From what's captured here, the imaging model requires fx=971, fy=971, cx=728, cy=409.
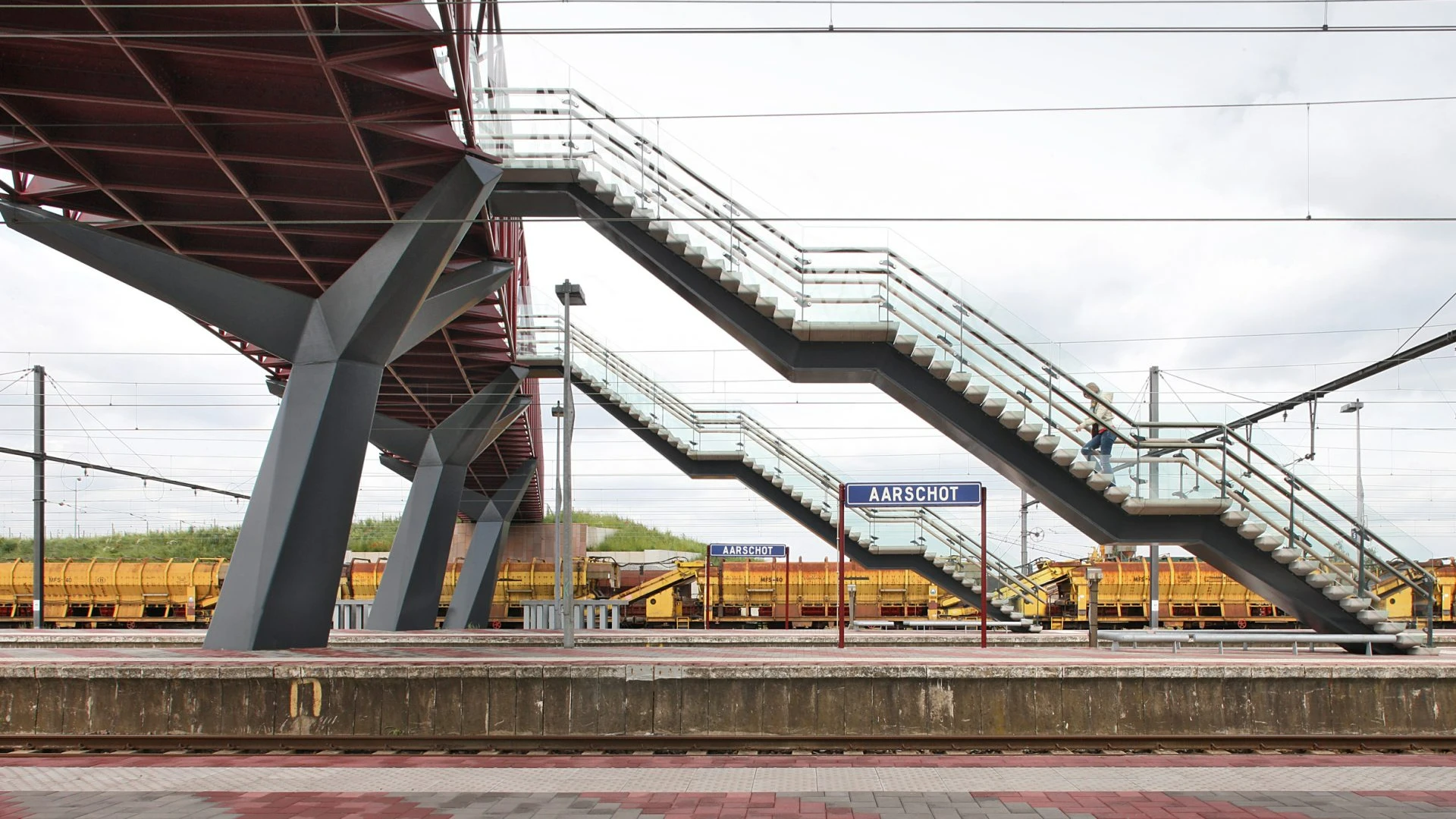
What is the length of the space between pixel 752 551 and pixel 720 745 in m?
19.0

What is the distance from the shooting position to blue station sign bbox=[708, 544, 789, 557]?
29.4 metres

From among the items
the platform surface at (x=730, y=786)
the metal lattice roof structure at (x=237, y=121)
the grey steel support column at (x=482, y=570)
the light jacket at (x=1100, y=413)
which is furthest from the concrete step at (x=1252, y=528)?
the grey steel support column at (x=482, y=570)

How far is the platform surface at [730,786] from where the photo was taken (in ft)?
24.7

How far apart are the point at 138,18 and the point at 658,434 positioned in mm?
16682

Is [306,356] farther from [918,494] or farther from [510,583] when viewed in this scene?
[510,583]

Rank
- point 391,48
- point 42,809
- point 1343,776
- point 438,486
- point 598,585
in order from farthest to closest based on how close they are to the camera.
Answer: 1. point 598,585
2. point 438,486
3. point 391,48
4. point 1343,776
5. point 42,809

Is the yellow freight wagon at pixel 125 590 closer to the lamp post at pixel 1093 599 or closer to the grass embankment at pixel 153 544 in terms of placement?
the lamp post at pixel 1093 599

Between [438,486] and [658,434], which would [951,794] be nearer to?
Result: [658,434]

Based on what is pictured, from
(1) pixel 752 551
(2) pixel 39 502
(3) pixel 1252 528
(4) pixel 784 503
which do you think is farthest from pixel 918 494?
(2) pixel 39 502

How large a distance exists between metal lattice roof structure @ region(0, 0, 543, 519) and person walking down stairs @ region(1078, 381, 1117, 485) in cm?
1027

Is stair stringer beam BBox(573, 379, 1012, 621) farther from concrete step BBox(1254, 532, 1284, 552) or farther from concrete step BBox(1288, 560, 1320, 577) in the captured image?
concrete step BBox(1288, 560, 1320, 577)

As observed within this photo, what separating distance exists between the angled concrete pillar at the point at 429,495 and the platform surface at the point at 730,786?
18.8m

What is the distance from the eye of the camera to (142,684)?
11.3 metres

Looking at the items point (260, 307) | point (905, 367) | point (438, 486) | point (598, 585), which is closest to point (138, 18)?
point (260, 307)
